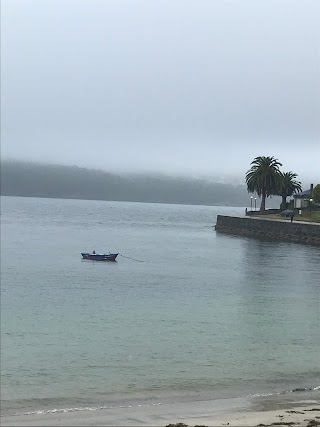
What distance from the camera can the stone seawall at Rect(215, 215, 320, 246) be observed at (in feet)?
274

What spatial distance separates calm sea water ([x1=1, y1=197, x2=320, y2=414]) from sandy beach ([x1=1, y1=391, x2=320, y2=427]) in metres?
0.80

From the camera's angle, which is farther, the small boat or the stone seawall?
the stone seawall

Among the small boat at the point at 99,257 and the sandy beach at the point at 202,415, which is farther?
the small boat at the point at 99,257

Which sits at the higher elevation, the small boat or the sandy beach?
the small boat

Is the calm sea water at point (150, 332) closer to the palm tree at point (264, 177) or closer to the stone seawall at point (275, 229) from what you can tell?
the stone seawall at point (275, 229)

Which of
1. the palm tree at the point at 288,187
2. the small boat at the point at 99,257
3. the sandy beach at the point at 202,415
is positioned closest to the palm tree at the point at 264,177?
the palm tree at the point at 288,187

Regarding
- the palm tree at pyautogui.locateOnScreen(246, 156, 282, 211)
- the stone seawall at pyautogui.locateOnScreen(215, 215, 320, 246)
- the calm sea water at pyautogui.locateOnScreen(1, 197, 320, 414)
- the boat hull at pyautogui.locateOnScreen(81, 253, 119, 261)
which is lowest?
the calm sea water at pyautogui.locateOnScreen(1, 197, 320, 414)

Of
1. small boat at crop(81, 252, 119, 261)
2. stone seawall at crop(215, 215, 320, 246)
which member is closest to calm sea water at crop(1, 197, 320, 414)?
small boat at crop(81, 252, 119, 261)

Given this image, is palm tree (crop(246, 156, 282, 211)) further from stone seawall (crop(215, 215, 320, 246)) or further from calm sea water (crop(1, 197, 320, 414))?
calm sea water (crop(1, 197, 320, 414))

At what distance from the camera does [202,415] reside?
15297 millimetres

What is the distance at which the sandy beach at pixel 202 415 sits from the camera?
14.3 m

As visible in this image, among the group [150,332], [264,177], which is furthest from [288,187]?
[150,332]

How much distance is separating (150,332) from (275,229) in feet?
219

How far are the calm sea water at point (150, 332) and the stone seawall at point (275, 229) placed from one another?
2780cm
